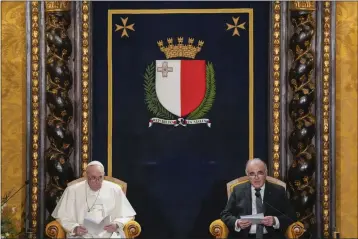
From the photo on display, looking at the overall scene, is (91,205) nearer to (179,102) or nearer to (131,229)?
(131,229)

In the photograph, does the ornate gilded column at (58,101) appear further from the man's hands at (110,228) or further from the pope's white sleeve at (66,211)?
the man's hands at (110,228)

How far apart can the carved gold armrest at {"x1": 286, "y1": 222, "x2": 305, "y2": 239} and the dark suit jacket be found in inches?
1.8

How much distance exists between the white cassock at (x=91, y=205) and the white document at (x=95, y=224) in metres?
0.23

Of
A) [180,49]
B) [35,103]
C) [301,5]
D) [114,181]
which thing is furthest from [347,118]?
[35,103]

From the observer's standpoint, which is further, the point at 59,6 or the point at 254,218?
the point at 59,6

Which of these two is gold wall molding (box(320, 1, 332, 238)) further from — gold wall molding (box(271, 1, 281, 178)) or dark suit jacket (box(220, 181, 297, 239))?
dark suit jacket (box(220, 181, 297, 239))

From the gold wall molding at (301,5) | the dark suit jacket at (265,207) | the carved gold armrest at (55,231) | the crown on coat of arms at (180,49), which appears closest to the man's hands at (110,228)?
the carved gold armrest at (55,231)

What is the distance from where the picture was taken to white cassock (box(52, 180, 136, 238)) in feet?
28.6

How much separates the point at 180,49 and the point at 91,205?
6.28ft

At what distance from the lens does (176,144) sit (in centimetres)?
955

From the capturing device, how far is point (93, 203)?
8.75 metres

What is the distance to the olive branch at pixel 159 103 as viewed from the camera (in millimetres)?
9508

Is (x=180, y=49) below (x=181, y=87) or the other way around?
the other way around

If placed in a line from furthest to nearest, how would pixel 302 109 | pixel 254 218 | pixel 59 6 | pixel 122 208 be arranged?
pixel 59 6 → pixel 302 109 → pixel 122 208 → pixel 254 218
